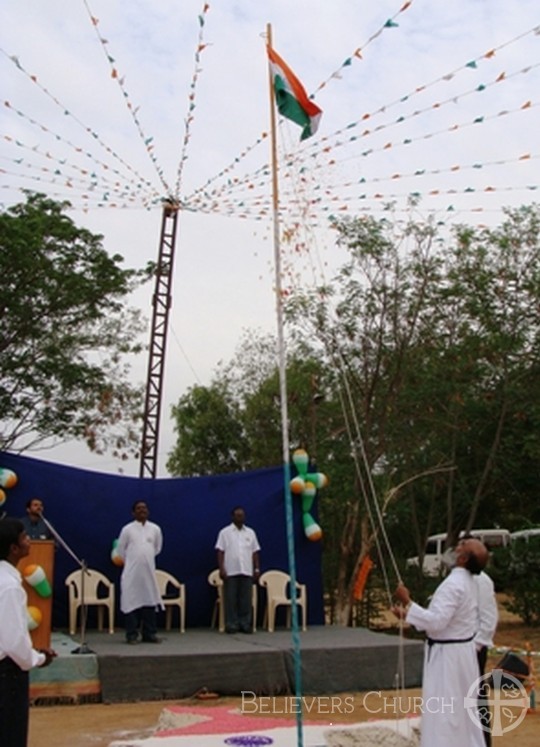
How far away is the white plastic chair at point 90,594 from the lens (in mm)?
9961

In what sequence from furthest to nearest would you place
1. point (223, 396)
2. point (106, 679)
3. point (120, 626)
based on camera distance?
point (223, 396) < point (120, 626) < point (106, 679)

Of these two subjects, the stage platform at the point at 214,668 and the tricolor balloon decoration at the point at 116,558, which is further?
the tricolor balloon decoration at the point at 116,558

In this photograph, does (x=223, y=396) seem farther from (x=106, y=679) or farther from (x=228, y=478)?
(x=106, y=679)

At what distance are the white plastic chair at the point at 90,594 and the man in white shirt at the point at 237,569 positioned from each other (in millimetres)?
1171

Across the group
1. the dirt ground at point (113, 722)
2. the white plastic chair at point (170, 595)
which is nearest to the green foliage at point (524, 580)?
the white plastic chair at point (170, 595)

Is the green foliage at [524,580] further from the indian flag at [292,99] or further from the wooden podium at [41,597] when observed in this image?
the indian flag at [292,99]

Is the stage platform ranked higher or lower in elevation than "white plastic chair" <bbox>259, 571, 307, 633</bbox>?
lower

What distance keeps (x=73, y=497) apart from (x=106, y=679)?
2.81 meters

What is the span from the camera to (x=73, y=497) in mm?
10500

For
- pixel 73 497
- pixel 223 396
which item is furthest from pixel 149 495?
pixel 223 396

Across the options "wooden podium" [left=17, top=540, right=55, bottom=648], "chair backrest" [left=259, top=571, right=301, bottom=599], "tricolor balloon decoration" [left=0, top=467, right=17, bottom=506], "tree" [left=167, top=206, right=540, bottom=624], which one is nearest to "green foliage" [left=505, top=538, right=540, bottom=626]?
"tree" [left=167, top=206, right=540, bottom=624]

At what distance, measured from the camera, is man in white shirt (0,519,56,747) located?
4215 millimetres

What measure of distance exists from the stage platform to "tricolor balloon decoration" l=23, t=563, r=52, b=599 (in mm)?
681

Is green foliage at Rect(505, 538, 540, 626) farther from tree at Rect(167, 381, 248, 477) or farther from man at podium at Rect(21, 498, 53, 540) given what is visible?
tree at Rect(167, 381, 248, 477)
